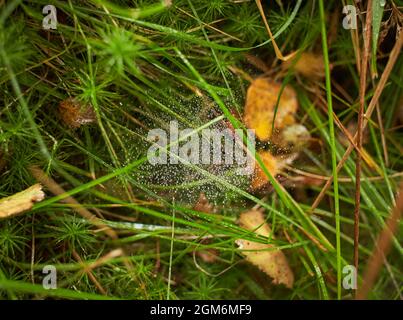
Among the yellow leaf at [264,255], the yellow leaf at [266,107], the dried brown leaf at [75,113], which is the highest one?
the yellow leaf at [266,107]

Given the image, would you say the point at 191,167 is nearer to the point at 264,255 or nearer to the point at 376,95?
the point at 264,255

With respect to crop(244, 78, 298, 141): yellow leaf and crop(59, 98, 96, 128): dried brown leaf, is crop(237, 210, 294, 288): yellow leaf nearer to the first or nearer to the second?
crop(244, 78, 298, 141): yellow leaf

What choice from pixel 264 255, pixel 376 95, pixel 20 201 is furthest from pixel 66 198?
pixel 376 95

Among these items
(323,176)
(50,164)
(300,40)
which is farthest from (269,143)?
(50,164)

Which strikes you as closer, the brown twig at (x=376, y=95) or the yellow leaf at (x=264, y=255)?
the brown twig at (x=376, y=95)

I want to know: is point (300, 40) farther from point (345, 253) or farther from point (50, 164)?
point (50, 164)

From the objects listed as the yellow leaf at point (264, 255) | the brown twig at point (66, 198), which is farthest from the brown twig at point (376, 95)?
the brown twig at point (66, 198)

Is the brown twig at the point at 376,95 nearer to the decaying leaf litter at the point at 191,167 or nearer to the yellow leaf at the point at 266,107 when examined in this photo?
the decaying leaf litter at the point at 191,167
